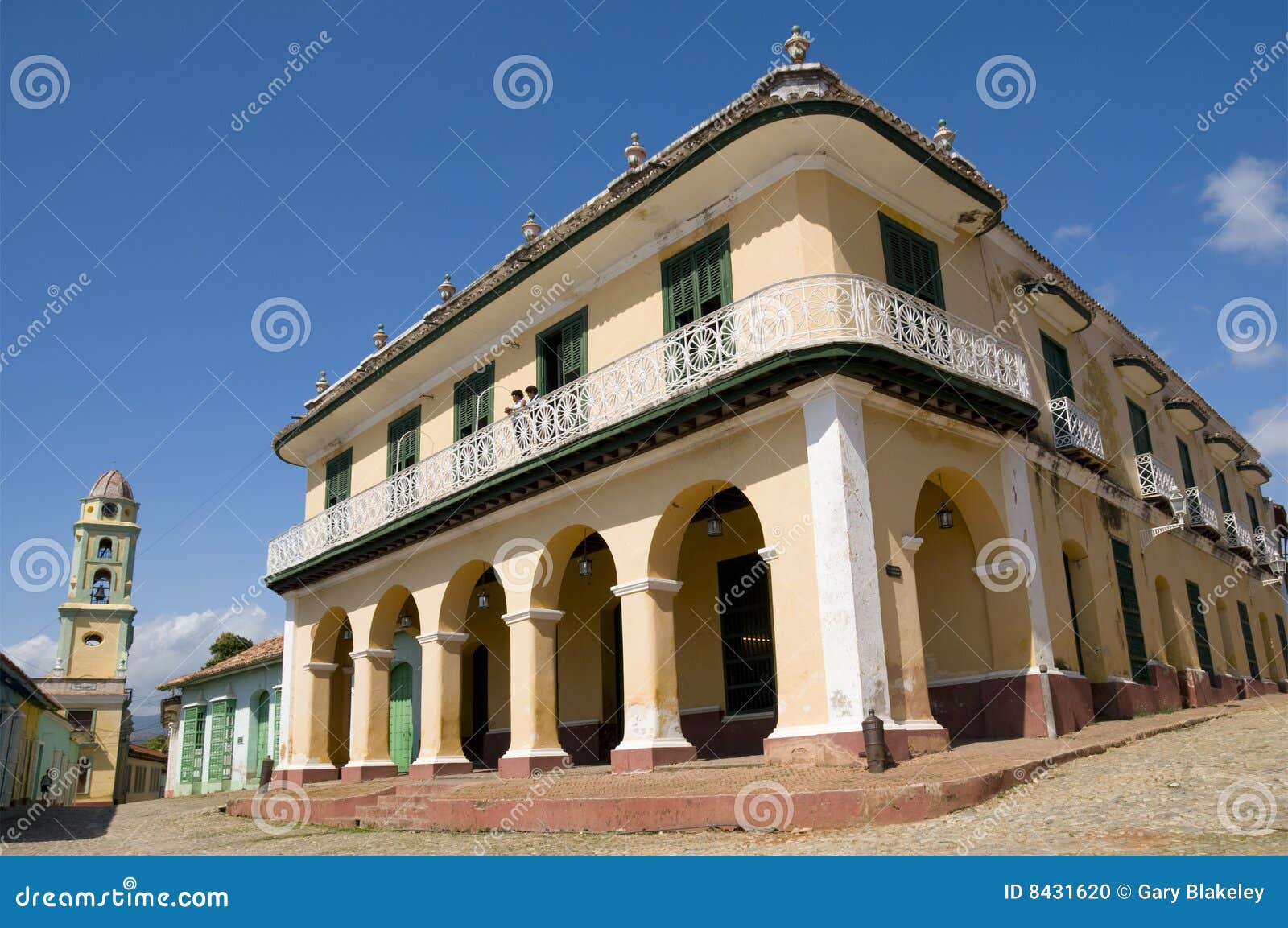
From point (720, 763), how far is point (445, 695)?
621cm

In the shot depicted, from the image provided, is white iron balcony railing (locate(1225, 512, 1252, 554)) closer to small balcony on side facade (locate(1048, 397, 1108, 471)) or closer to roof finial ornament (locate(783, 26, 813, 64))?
small balcony on side facade (locate(1048, 397, 1108, 471))

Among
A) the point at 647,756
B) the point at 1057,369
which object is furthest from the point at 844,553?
the point at 1057,369

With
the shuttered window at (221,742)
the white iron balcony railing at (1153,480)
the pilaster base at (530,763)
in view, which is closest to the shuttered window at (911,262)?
the white iron balcony railing at (1153,480)

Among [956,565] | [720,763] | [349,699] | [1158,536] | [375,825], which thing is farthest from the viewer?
[349,699]

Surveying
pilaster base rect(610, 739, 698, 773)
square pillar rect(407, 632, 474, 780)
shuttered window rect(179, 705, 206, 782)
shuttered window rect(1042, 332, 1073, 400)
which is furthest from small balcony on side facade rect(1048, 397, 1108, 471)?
shuttered window rect(179, 705, 206, 782)

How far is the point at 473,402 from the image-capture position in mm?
17312

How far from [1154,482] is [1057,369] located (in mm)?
3975

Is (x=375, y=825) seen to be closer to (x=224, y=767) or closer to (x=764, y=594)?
(x=764, y=594)

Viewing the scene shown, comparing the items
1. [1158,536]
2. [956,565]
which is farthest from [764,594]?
[1158,536]

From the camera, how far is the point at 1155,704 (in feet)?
52.7

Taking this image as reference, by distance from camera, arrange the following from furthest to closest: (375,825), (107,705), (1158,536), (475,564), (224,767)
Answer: (107,705), (224,767), (1158,536), (475,564), (375,825)

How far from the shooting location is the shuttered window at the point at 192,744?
30469 mm

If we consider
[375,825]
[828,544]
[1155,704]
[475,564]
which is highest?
[475,564]

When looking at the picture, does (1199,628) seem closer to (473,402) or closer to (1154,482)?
(1154,482)
